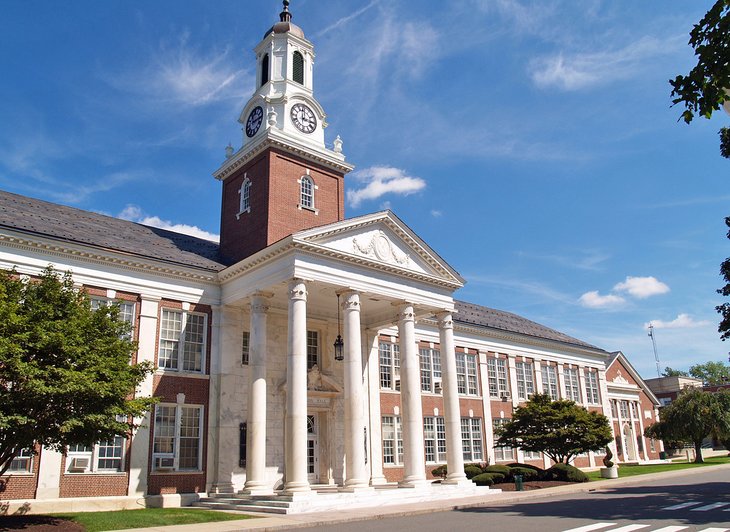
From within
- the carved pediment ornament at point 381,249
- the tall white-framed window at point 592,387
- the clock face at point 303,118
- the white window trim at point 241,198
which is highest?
the clock face at point 303,118

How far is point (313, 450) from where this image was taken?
30.9m

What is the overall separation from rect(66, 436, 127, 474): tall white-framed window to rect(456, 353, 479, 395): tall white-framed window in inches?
905

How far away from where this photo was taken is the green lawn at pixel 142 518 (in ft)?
60.7

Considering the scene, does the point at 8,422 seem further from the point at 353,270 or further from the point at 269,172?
the point at 269,172

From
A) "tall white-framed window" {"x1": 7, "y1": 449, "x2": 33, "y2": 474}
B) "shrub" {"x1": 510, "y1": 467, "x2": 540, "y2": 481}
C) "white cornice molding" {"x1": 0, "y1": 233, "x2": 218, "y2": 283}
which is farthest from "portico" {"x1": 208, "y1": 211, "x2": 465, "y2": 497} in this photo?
"tall white-framed window" {"x1": 7, "y1": 449, "x2": 33, "y2": 474}

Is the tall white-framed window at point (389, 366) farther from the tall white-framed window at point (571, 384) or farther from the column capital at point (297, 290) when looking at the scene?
the tall white-framed window at point (571, 384)


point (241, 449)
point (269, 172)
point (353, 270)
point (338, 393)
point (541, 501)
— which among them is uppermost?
point (269, 172)

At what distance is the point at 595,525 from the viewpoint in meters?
15.8

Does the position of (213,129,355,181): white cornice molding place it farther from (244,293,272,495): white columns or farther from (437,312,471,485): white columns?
(437,312,471,485): white columns

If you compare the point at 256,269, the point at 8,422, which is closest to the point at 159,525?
the point at 8,422

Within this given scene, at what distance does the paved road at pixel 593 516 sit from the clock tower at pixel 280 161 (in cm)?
1553

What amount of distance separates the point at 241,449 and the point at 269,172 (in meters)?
13.3

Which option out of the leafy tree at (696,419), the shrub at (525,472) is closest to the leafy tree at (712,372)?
the leafy tree at (696,419)

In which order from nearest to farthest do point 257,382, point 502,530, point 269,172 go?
point 502,530
point 257,382
point 269,172
